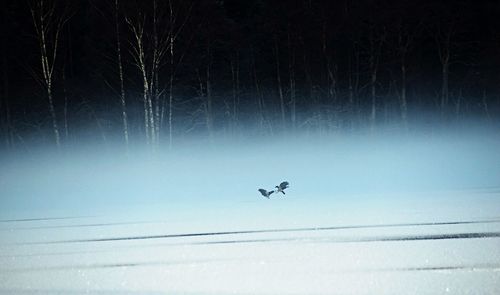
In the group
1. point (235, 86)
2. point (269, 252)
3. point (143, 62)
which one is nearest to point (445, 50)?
point (235, 86)

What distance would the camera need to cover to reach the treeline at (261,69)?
31031 mm

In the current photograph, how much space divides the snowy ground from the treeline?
10754 mm

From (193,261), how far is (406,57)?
29.3 meters

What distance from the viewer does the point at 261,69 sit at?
3809cm

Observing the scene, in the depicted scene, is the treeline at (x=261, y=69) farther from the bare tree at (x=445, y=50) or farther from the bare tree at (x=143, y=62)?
the bare tree at (x=143, y=62)

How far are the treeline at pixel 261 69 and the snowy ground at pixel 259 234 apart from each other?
10.8m

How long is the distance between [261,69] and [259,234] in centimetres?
3061

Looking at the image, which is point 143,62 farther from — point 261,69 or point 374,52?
point 374,52

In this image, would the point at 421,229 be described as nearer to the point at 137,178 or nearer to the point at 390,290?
the point at 390,290

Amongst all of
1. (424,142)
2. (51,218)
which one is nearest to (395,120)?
(424,142)

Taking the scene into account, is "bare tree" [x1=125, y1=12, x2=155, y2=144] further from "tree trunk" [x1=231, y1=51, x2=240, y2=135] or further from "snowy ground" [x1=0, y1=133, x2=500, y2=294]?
"tree trunk" [x1=231, y1=51, x2=240, y2=135]

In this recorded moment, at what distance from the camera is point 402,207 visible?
11.4 m

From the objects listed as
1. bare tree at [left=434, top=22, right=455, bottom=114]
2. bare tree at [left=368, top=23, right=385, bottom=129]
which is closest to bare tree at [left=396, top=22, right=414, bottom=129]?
bare tree at [left=368, top=23, right=385, bottom=129]

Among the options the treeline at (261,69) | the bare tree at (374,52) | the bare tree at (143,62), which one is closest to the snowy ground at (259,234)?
the bare tree at (143,62)
